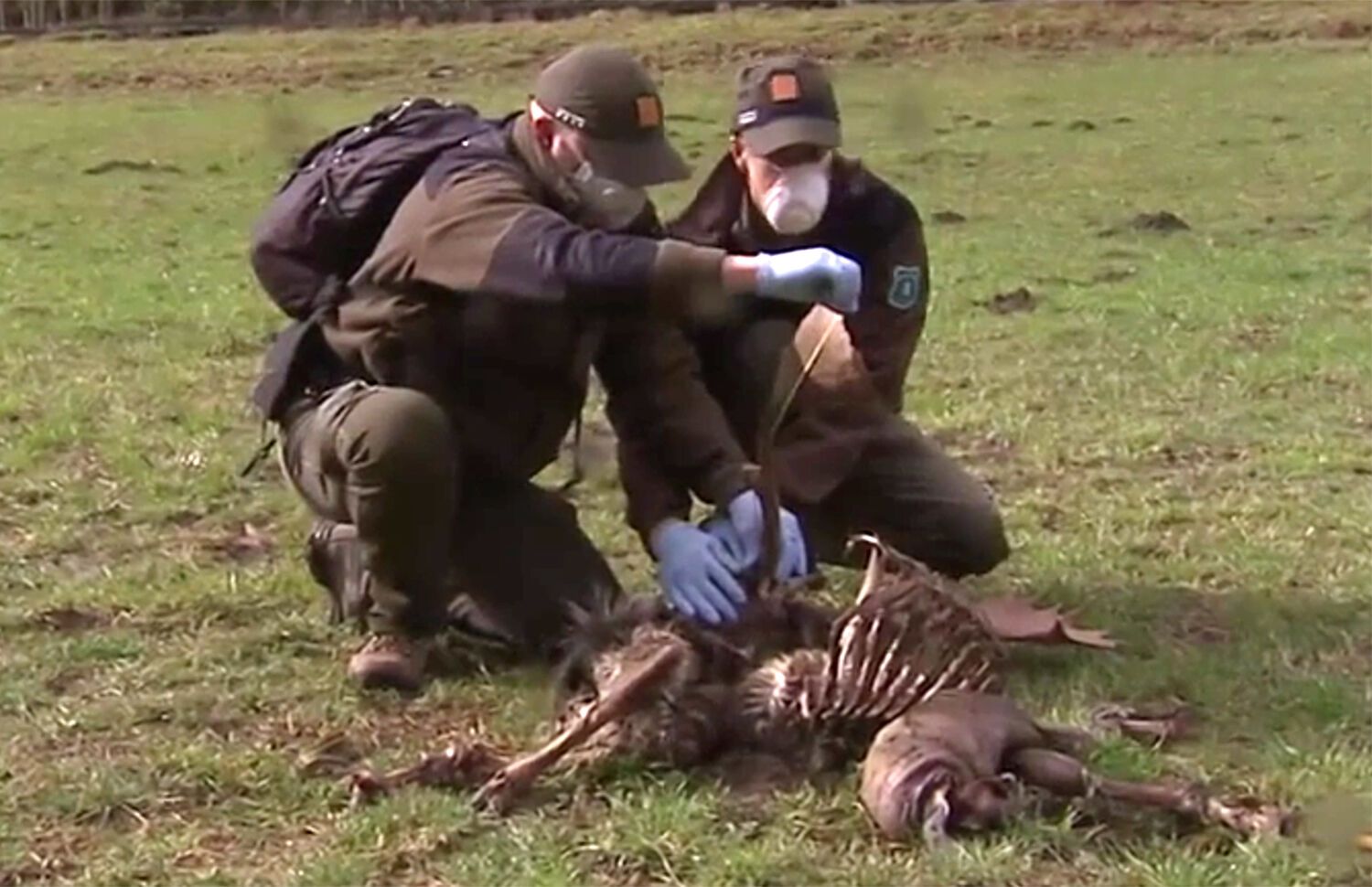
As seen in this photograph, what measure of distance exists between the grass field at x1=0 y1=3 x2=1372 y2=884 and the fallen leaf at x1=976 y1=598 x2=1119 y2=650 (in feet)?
0.15

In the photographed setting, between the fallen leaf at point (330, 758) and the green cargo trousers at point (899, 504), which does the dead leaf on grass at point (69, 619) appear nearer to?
the fallen leaf at point (330, 758)

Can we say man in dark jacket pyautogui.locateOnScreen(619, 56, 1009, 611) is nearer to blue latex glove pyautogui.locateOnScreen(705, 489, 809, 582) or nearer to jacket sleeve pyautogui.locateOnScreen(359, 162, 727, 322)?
blue latex glove pyautogui.locateOnScreen(705, 489, 809, 582)

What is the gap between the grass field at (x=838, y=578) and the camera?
3.85 meters

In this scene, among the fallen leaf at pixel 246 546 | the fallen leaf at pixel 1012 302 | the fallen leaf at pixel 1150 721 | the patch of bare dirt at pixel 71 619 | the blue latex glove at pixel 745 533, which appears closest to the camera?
the fallen leaf at pixel 1150 721

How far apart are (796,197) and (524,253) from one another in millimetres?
983

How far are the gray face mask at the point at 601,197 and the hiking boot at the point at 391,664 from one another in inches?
37.1

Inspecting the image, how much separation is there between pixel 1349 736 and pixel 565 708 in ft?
4.73

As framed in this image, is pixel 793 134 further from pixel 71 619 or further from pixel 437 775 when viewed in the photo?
pixel 71 619

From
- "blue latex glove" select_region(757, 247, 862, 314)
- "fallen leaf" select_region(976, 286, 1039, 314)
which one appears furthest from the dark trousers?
"fallen leaf" select_region(976, 286, 1039, 314)

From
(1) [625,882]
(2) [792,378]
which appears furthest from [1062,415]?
(1) [625,882]

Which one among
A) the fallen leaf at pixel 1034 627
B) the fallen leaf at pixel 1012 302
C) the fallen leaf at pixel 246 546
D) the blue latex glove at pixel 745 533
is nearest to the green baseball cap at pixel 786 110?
the blue latex glove at pixel 745 533

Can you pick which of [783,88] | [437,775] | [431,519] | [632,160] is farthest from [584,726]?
[783,88]

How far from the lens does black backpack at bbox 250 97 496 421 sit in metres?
4.70

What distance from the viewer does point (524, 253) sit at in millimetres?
4156
